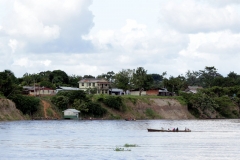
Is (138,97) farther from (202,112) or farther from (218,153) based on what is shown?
(218,153)

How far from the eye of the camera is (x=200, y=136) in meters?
93.4

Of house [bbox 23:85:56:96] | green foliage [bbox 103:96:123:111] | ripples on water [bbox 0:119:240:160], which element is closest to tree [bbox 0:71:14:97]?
green foliage [bbox 103:96:123:111]

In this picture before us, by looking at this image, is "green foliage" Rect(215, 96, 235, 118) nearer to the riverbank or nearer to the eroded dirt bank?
the riverbank

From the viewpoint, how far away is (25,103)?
477 feet

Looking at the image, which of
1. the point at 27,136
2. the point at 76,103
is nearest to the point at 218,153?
the point at 27,136

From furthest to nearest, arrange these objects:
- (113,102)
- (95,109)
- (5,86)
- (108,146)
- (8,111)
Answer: (113,102)
(95,109)
(5,86)
(8,111)
(108,146)

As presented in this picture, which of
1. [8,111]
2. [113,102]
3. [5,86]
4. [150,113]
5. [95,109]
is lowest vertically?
[150,113]

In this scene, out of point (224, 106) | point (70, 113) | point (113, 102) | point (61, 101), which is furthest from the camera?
point (224, 106)

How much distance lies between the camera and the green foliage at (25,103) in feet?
477

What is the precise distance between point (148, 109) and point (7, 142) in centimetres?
10216

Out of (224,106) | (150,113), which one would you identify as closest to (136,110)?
(150,113)

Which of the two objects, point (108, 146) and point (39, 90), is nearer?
point (108, 146)

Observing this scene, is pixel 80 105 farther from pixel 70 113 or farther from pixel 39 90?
pixel 39 90

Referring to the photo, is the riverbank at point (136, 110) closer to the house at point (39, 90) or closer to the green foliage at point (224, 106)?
the green foliage at point (224, 106)
